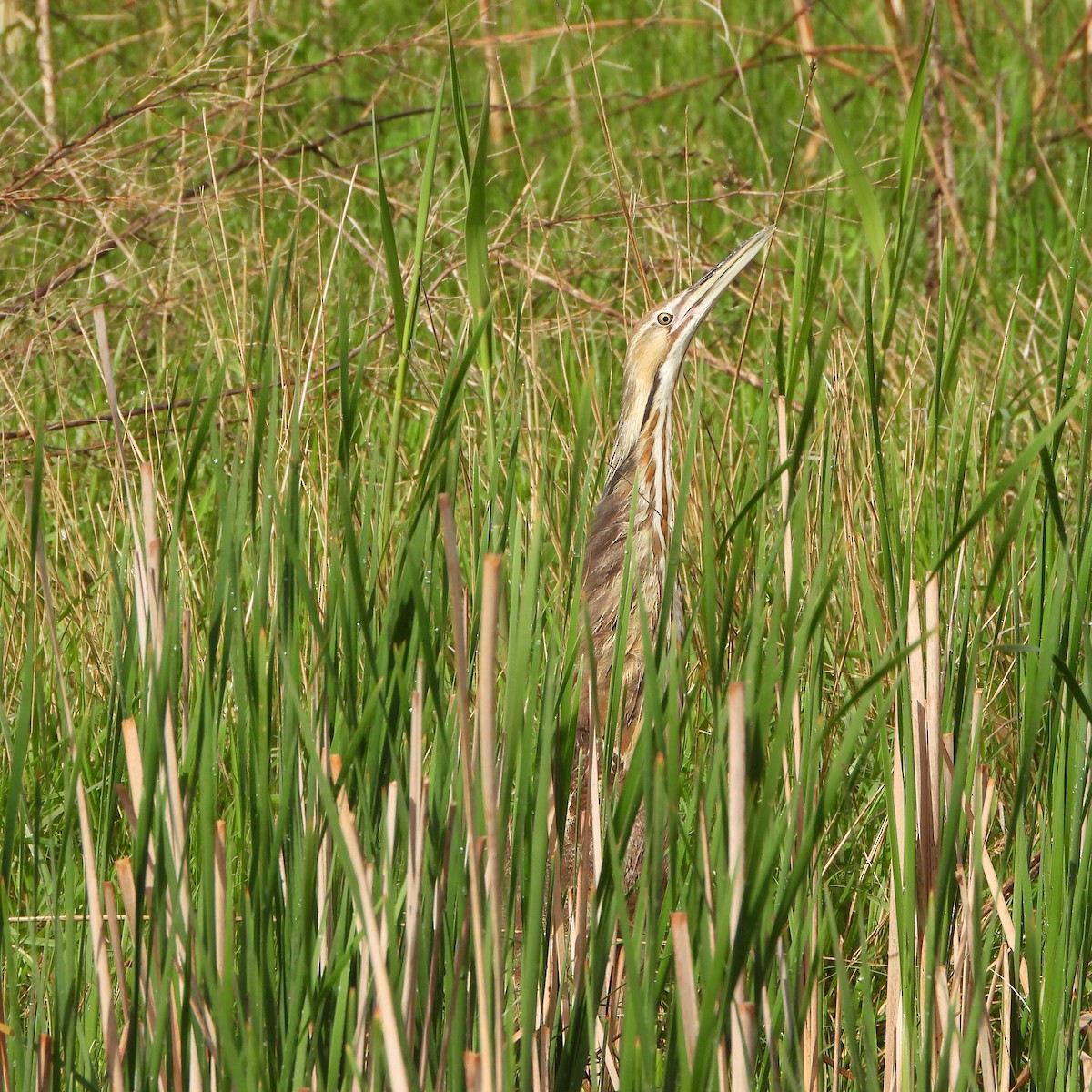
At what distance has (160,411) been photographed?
131 inches

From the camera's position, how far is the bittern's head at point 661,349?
7.59ft

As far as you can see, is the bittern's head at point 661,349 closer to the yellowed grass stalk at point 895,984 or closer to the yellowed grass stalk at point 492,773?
the yellowed grass stalk at point 895,984

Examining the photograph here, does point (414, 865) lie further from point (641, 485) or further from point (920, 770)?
point (641, 485)

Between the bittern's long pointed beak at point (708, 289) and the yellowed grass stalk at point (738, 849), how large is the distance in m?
1.16

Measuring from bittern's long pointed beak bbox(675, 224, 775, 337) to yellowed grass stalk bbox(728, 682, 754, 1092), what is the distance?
1.16 meters

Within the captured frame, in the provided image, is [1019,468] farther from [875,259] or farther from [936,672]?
[936,672]

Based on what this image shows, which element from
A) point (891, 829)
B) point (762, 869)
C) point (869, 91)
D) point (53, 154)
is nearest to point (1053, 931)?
point (891, 829)


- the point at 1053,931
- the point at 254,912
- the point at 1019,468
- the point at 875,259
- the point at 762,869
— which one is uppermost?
the point at 875,259

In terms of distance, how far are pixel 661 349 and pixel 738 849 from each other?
126 cm

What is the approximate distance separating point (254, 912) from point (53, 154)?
185 cm

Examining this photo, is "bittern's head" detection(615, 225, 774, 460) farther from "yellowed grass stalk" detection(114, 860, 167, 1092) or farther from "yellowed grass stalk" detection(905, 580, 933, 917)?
"yellowed grass stalk" detection(114, 860, 167, 1092)

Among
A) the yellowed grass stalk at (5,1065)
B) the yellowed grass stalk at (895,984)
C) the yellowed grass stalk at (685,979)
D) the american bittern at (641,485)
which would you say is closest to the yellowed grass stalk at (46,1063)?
the yellowed grass stalk at (5,1065)

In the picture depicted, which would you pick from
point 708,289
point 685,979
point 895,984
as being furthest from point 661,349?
point 685,979

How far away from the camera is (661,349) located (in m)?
2.35
